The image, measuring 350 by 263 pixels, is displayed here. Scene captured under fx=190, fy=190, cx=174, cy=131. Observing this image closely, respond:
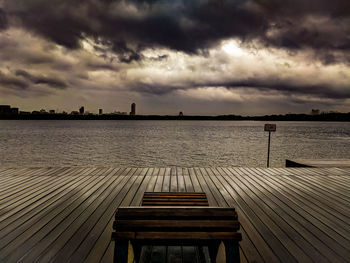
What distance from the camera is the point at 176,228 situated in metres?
1.82

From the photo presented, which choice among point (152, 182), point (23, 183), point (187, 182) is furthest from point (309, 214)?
point (23, 183)

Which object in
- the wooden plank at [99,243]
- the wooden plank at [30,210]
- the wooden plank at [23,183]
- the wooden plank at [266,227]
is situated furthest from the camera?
the wooden plank at [23,183]

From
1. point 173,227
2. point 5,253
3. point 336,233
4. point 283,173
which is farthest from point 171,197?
point 283,173

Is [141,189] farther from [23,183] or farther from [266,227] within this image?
[23,183]

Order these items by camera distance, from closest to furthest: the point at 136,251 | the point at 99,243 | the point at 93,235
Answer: the point at 136,251 < the point at 99,243 < the point at 93,235

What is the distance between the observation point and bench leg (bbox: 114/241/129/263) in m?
1.73

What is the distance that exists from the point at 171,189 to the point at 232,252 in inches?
138

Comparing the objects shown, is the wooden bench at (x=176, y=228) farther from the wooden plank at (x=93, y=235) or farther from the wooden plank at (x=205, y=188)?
the wooden plank at (x=205, y=188)

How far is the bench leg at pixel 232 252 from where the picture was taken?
178 centimetres

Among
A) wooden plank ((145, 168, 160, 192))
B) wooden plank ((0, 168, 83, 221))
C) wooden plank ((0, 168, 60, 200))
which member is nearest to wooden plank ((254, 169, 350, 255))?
wooden plank ((145, 168, 160, 192))

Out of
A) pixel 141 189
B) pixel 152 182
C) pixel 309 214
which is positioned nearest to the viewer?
pixel 309 214

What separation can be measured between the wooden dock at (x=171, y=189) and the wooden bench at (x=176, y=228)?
43.1 inches

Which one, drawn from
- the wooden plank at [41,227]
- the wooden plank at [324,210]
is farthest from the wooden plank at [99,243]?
the wooden plank at [324,210]

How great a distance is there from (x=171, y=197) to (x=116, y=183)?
9.32ft
